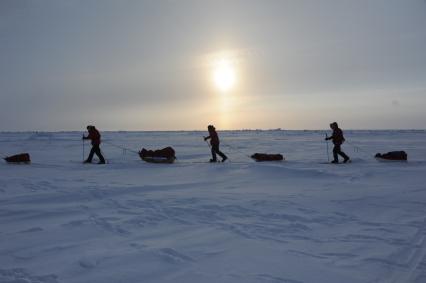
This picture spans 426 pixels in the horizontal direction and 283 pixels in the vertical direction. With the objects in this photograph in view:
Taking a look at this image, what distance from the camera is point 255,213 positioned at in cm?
664

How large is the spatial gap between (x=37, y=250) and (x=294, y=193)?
551 centimetres

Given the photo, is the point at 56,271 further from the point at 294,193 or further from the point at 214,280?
the point at 294,193

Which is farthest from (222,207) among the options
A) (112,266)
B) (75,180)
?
(75,180)

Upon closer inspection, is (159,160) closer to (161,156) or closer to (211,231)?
(161,156)

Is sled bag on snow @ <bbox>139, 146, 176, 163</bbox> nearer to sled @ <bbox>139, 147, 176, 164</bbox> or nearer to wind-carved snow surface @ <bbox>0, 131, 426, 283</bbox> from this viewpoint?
sled @ <bbox>139, 147, 176, 164</bbox>

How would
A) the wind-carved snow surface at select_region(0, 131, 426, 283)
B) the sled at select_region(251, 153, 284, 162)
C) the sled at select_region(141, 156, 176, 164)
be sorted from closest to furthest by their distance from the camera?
the wind-carved snow surface at select_region(0, 131, 426, 283) < the sled at select_region(141, 156, 176, 164) < the sled at select_region(251, 153, 284, 162)

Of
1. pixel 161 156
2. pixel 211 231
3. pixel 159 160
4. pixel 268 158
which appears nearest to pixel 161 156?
pixel 161 156

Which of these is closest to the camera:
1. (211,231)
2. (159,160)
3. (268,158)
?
(211,231)

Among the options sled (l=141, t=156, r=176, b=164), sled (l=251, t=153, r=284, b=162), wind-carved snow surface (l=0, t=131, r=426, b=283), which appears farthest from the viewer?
sled (l=251, t=153, r=284, b=162)

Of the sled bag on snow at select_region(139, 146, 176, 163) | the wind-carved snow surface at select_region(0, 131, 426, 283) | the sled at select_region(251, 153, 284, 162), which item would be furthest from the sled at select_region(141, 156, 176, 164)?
the wind-carved snow surface at select_region(0, 131, 426, 283)

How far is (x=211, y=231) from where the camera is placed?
18.2ft

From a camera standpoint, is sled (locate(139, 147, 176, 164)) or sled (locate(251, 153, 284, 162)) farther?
sled (locate(251, 153, 284, 162))

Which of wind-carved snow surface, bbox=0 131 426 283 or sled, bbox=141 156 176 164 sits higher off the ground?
sled, bbox=141 156 176 164

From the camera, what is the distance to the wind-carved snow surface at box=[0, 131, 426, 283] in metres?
4.03
